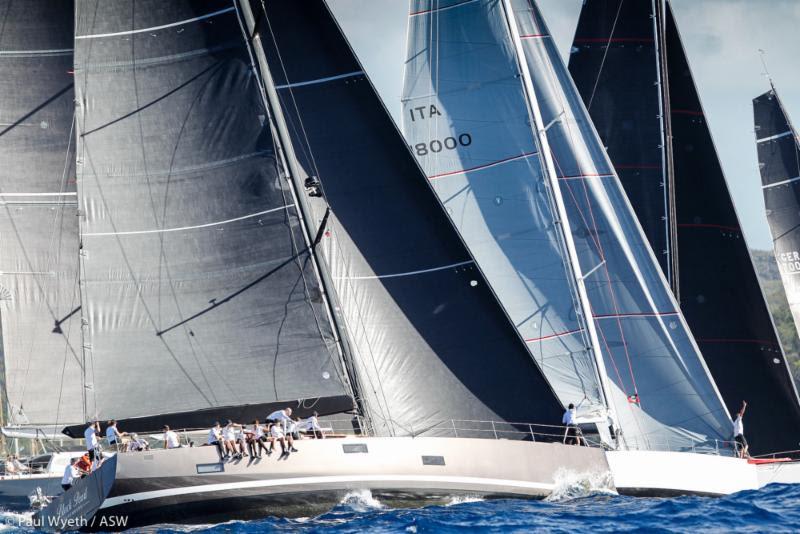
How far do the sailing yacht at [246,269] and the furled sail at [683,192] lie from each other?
23.4ft

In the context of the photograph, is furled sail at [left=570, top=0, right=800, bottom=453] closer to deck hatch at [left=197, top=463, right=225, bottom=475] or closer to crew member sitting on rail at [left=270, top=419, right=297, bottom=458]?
crew member sitting on rail at [left=270, top=419, right=297, bottom=458]

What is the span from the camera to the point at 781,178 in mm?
27906

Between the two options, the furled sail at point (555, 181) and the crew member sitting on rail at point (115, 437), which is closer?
the crew member sitting on rail at point (115, 437)

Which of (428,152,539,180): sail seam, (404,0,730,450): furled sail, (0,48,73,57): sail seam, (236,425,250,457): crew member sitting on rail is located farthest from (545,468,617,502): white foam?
(0,48,73,57): sail seam

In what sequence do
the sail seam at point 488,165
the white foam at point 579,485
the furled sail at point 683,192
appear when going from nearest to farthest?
the white foam at point 579,485, the sail seam at point 488,165, the furled sail at point 683,192

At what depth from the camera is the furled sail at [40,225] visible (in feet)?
72.3

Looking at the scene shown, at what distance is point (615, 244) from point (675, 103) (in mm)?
5274

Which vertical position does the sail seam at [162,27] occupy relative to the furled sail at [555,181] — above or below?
above

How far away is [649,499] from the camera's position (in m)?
16.7

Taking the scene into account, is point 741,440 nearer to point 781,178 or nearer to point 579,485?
point 579,485

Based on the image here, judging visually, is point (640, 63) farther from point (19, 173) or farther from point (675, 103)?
point (19, 173)

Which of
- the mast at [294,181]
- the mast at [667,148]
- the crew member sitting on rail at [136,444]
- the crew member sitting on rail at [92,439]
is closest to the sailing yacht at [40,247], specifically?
the crew member sitting on rail at [92,439]

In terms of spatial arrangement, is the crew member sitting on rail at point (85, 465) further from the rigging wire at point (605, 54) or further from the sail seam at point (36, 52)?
the rigging wire at point (605, 54)

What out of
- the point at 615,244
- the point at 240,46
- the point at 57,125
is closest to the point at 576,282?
the point at 615,244
